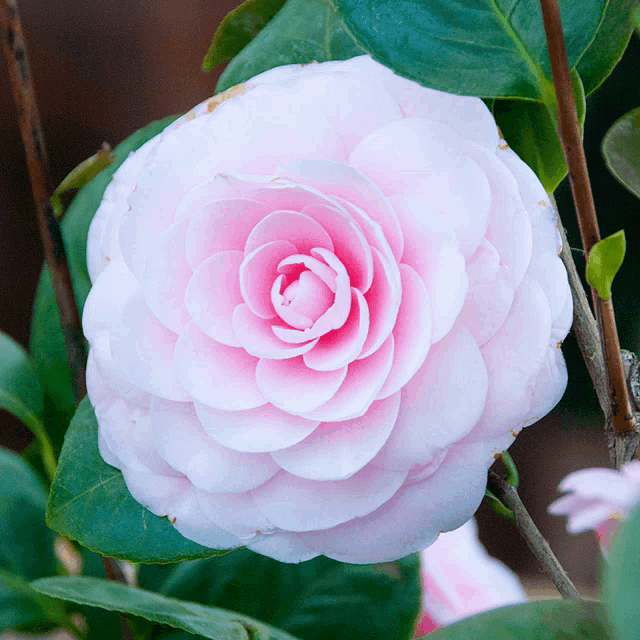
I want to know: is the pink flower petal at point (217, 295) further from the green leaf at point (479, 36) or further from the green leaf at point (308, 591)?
the green leaf at point (308, 591)

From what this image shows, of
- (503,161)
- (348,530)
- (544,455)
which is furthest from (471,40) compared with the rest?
(544,455)

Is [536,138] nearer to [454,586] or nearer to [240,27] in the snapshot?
[240,27]

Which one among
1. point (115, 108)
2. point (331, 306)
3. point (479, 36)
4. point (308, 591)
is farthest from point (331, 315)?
point (115, 108)

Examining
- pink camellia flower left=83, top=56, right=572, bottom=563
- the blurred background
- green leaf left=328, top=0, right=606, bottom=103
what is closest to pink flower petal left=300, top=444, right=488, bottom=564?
pink camellia flower left=83, top=56, right=572, bottom=563

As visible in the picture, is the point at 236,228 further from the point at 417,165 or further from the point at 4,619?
the point at 4,619

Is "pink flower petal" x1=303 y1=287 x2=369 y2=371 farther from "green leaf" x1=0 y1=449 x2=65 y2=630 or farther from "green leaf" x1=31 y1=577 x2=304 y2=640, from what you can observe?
"green leaf" x1=0 y1=449 x2=65 y2=630

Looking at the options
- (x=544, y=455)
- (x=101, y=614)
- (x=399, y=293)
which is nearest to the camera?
(x=399, y=293)

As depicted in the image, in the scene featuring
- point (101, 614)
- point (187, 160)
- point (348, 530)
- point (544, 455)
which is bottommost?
point (544, 455)
